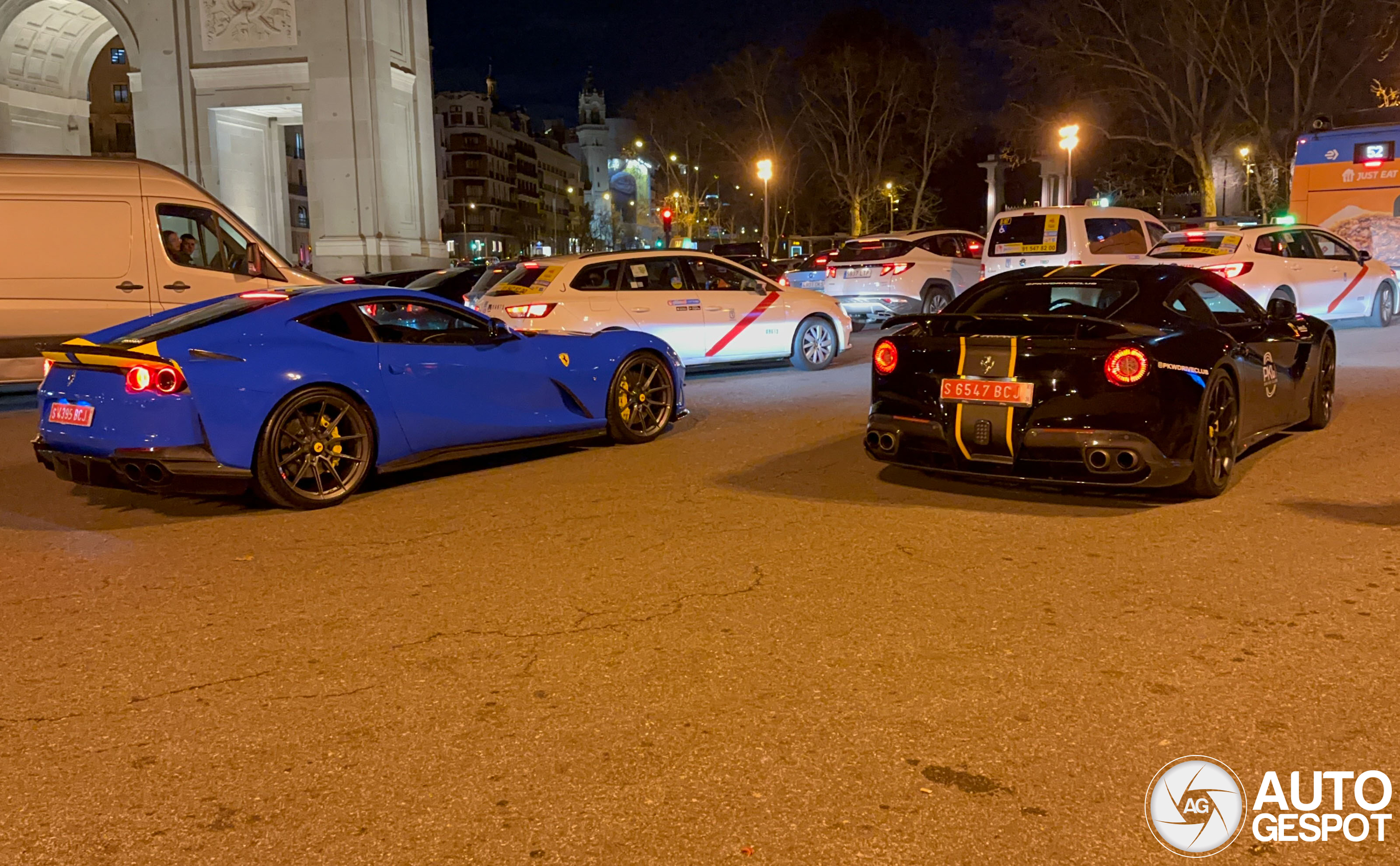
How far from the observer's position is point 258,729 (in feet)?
12.2

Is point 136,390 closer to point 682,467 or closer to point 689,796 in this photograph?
point 682,467

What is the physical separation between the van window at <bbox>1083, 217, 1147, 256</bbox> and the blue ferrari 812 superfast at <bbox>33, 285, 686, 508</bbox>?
31.7 ft

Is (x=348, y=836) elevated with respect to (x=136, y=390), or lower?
lower

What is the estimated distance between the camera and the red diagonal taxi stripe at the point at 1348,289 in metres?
16.1

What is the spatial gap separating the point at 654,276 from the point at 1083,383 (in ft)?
22.9

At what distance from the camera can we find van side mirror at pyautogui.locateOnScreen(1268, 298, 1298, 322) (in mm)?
7785

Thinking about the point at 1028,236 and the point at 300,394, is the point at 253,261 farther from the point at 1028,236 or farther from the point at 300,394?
the point at 1028,236

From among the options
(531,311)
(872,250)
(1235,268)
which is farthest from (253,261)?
(1235,268)

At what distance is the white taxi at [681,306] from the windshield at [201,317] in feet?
12.2

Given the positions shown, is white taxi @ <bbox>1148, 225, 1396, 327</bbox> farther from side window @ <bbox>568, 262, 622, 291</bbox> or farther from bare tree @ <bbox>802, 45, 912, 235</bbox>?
bare tree @ <bbox>802, 45, 912, 235</bbox>

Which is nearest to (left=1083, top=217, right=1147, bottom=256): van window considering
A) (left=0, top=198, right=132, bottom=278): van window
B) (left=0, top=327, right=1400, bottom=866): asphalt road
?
(left=0, top=327, right=1400, bottom=866): asphalt road

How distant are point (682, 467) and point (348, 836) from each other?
5.19 metres

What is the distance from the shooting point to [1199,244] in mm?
14602

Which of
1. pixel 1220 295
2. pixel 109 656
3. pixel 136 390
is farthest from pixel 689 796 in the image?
pixel 1220 295
